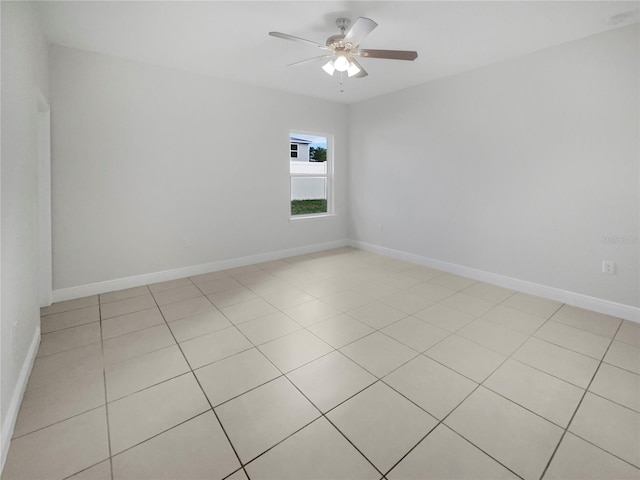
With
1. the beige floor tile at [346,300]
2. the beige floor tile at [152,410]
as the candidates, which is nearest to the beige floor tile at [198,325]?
the beige floor tile at [152,410]

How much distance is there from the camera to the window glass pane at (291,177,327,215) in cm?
518

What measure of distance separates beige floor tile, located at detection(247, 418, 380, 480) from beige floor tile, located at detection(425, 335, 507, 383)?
999 millimetres

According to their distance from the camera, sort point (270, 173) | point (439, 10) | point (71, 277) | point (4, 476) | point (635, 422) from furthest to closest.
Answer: point (270, 173) → point (71, 277) → point (439, 10) → point (635, 422) → point (4, 476)

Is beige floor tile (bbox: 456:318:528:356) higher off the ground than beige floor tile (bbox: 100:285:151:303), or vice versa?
beige floor tile (bbox: 100:285:151:303)

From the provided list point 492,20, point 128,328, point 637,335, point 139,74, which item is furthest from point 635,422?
point 139,74

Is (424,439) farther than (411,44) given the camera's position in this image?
No

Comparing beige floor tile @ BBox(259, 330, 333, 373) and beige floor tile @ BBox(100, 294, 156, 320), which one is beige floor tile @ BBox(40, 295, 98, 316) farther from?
beige floor tile @ BBox(259, 330, 333, 373)

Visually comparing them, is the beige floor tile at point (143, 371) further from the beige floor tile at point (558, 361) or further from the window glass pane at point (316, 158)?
the window glass pane at point (316, 158)

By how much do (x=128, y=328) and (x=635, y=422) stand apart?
3.44m

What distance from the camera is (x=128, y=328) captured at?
260 centimetres

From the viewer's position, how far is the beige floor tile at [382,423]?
143cm

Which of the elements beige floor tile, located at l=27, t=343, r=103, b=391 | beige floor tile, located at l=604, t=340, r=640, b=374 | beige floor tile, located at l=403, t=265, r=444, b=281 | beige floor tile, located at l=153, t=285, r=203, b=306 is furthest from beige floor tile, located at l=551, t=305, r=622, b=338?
beige floor tile, located at l=27, t=343, r=103, b=391

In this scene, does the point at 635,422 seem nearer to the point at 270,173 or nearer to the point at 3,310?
the point at 3,310

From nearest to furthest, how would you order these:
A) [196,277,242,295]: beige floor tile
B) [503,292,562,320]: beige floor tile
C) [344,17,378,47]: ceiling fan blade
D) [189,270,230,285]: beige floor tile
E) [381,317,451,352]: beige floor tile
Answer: [344,17,378,47]: ceiling fan blade → [381,317,451,352]: beige floor tile → [503,292,562,320]: beige floor tile → [196,277,242,295]: beige floor tile → [189,270,230,285]: beige floor tile
